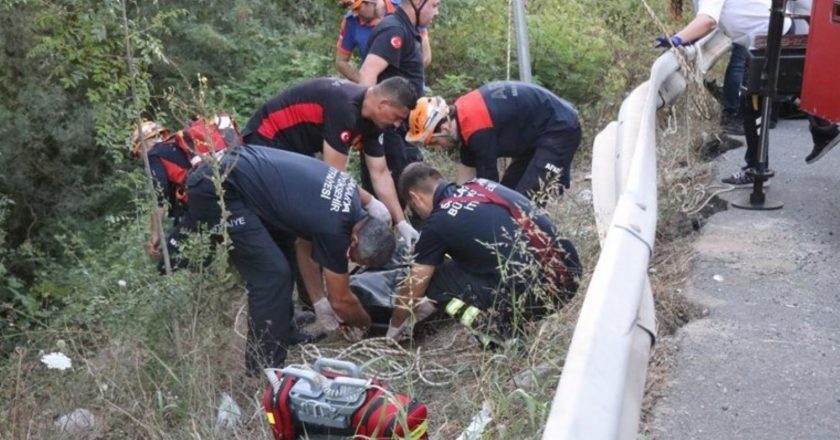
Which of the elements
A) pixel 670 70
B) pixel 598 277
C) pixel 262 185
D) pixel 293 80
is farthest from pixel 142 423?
pixel 293 80

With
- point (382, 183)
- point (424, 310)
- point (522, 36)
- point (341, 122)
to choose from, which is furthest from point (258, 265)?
point (522, 36)

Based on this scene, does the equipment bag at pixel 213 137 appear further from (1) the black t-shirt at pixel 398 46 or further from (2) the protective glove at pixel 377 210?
(1) the black t-shirt at pixel 398 46

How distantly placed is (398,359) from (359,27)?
3.49m

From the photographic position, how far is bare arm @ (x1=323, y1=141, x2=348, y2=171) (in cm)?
592

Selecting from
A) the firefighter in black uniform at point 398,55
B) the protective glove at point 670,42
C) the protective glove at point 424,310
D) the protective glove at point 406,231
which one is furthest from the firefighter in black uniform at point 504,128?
the protective glove at point 424,310

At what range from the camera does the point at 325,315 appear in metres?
5.92

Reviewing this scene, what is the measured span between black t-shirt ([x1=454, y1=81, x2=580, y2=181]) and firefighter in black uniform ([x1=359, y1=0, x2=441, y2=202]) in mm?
552

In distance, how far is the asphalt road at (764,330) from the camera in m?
3.34

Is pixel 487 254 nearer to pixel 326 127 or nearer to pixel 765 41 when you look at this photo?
pixel 326 127

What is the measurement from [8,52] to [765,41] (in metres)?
6.30

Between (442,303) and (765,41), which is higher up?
(765,41)

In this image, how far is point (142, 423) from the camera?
13.4ft

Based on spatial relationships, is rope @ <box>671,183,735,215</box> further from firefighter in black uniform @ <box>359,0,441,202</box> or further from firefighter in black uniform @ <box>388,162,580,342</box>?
firefighter in black uniform @ <box>359,0,441,202</box>

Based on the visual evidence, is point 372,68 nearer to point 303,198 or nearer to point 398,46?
point 398,46
